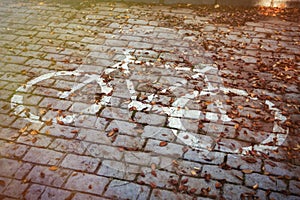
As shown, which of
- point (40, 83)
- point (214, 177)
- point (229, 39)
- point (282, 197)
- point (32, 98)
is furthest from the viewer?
point (229, 39)

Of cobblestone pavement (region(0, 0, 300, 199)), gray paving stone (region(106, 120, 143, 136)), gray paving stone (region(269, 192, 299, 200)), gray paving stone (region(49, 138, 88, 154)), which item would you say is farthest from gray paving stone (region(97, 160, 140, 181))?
gray paving stone (region(269, 192, 299, 200))

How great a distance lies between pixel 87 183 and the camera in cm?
390

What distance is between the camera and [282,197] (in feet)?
12.1

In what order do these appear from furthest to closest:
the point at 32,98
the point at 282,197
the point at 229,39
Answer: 1. the point at 229,39
2. the point at 32,98
3. the point at 282,197

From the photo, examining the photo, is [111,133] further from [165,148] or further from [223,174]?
[223,174]

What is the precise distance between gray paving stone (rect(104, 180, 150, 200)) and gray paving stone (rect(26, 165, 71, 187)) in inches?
25.8

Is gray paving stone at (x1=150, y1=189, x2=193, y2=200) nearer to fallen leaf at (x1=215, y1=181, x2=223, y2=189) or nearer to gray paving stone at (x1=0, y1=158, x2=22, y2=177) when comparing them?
fallen leaf at (x1=215, y1=181, x2=223, y2=189)

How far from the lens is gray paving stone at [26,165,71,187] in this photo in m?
3.92

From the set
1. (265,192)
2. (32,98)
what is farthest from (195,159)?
(32,98)

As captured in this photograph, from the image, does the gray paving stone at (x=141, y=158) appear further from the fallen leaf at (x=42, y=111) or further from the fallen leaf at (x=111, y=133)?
the fallen leaf at (x=42, y=111)

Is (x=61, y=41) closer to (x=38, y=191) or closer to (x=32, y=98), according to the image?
(x=32, y=98)

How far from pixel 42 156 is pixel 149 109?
182 centimetres

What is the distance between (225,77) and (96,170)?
3061 millimetres

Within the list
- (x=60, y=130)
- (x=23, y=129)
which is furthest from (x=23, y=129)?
(x=60, y=130)
